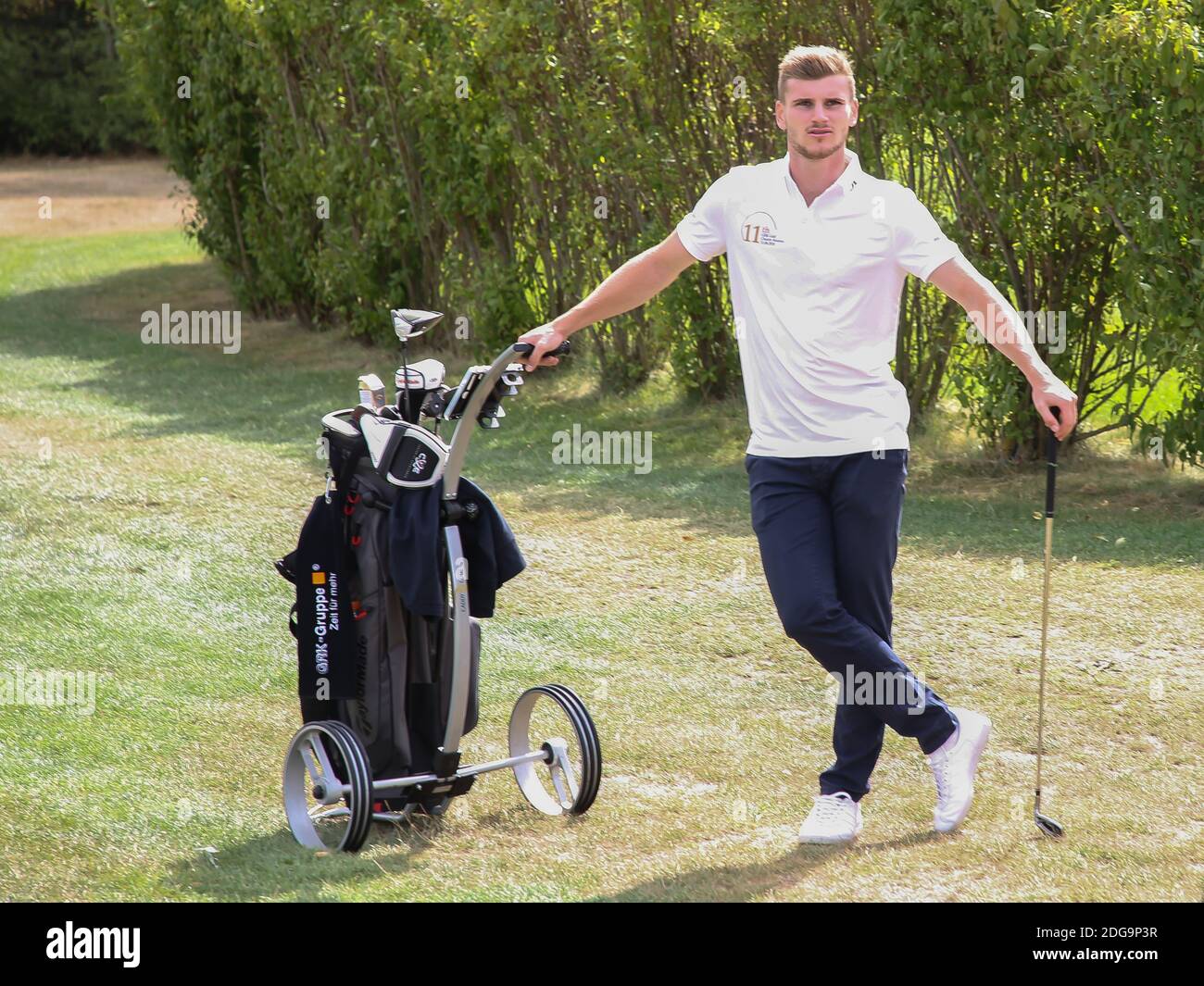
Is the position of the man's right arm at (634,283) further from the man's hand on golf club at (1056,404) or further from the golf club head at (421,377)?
the man's hand on golf club at (1056,404)

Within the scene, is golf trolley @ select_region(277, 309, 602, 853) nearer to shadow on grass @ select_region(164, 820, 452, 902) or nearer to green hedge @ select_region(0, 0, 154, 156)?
shadow on grass @ select_region(164, 820, 452, 902)

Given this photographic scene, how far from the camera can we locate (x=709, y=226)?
473cm

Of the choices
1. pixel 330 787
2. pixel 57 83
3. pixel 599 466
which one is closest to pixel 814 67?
pixel 330 787

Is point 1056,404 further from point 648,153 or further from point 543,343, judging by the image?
point 648,153

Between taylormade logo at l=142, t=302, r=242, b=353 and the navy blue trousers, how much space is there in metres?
13.0

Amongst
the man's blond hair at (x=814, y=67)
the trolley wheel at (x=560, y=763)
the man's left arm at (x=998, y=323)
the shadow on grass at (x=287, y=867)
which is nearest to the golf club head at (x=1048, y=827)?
the man's left arm at (x=998, y=323)

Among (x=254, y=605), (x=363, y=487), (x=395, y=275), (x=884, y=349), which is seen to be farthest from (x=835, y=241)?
(x=395, y=275)

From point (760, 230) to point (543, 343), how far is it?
657 mm

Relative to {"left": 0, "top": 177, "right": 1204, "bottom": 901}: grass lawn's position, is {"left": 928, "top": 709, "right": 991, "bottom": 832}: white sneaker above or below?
above

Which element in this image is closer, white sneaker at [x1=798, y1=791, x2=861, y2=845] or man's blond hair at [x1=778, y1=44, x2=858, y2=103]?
man's blond hair at [x1=778, y1=44, x2=858, y2=103]

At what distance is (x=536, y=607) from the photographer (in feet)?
25.4

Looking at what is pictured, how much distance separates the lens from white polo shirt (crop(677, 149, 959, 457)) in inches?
177

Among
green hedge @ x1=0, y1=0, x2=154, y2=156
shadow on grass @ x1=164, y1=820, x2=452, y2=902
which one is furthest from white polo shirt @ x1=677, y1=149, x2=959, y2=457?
green hedge @ x1=0, y1=0, x2=154, y2=156
